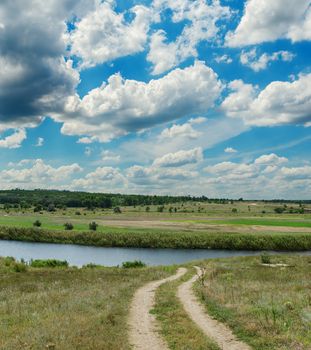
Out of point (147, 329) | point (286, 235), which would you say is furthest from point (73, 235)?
point (147, 329)

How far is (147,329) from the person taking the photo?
17766mm

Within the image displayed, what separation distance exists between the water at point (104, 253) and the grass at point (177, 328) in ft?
179

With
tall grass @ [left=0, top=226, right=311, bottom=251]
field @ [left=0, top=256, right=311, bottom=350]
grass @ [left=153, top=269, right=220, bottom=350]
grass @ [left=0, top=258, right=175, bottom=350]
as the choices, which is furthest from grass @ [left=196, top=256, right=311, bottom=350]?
tall grass @ [left=0, top=226, right=311, bottom=251]

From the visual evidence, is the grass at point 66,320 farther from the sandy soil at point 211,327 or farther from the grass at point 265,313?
the grass at point 265,313

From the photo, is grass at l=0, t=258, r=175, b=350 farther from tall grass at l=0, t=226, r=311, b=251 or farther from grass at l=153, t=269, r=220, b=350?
tall grass at l=0, t=226, r=311, b=251

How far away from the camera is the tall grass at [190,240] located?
103375 mm

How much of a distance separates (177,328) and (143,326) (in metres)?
1.70

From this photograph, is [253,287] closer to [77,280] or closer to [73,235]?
[77,280]

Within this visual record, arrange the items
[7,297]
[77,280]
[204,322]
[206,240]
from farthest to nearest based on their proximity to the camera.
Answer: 1. [206,240]
2. [77,280]
3. [7,297]
4. [204,322]

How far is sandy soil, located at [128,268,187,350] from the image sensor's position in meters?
15.4

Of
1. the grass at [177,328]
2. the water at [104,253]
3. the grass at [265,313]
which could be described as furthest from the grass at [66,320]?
the water at [104,253]

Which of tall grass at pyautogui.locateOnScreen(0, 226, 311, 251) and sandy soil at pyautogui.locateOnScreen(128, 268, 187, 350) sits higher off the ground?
sandy soil at pyautogui.locateOnScreen(128, 268, 187, 350)

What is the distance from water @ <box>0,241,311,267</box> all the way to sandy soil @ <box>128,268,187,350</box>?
52.9 metres

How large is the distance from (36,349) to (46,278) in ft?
94.2
